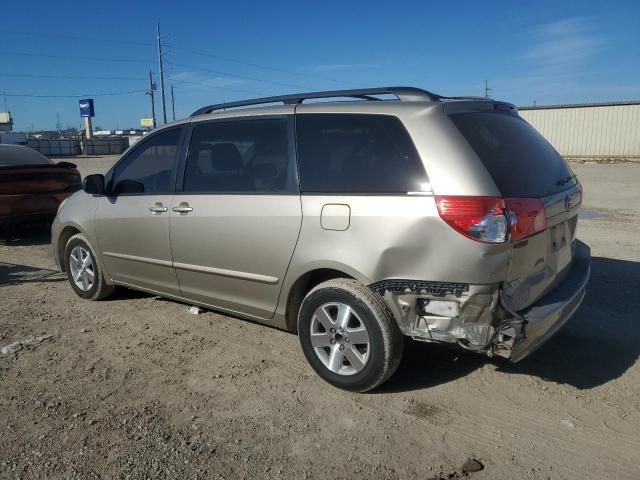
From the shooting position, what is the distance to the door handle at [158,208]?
14.9ft

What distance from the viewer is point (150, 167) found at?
192 inches

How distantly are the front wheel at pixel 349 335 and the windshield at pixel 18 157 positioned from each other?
21.6 feet

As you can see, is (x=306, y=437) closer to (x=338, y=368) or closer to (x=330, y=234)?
(x=338, y=368)

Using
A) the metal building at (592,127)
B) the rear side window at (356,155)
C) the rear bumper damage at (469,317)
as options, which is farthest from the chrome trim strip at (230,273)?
the metal building at (592,127)

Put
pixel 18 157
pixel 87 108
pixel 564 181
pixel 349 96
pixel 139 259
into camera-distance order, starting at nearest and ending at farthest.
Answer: pixel 564 181 → pixel 349 96 → pixel 139 259 → pixel 18 157 → pixel 87 108

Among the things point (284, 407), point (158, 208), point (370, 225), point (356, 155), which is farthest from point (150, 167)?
point (284, 407)

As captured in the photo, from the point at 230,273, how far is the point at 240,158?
883 mm

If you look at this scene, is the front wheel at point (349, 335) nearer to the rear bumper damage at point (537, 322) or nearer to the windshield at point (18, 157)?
the rear bumper damage at point (537, 322)

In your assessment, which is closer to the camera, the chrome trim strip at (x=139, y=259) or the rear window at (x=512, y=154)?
Answer: the rear window at (x=512, y=154)

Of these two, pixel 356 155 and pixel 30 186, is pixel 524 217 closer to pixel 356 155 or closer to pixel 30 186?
pixel 356 155

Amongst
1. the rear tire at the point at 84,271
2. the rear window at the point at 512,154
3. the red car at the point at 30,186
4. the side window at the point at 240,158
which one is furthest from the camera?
the red car at the point at 30,186

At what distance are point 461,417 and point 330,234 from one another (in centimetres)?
136

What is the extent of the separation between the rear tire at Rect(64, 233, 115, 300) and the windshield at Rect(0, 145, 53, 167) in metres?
3.37

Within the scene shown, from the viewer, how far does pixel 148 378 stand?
3.81 m
